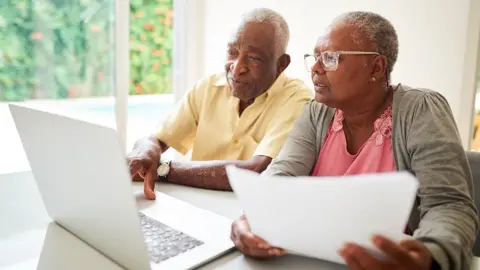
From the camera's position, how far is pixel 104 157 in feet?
2.16

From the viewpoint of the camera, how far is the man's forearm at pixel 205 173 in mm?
1328

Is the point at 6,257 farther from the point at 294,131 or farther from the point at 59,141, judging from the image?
the point at 294,131

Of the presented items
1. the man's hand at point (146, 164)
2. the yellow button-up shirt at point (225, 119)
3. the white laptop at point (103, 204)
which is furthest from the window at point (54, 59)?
the white laptop at point (103, 204)

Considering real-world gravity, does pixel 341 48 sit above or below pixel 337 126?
above

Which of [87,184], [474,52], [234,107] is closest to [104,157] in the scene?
[87,184]

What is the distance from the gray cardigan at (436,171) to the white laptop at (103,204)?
314 millimetres

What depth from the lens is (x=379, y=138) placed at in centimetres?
106

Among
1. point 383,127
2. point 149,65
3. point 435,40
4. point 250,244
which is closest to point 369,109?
point 383,127

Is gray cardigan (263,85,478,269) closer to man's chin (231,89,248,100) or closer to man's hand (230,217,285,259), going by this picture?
man's hand (230,217,285,259)

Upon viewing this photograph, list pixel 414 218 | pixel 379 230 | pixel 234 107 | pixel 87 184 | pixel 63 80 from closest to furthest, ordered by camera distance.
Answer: pixel 379 230 → pixel 87 184 → pixel 414 218 → pixel 234 107 → pixel 63 80

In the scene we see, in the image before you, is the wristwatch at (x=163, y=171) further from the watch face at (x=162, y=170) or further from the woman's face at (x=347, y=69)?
the woman's face at (x=347, y=69)

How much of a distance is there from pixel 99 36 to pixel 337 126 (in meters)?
1.66

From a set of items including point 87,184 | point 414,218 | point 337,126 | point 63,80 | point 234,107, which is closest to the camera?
point 87,184

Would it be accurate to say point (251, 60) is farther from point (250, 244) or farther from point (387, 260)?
point (387, 260)
